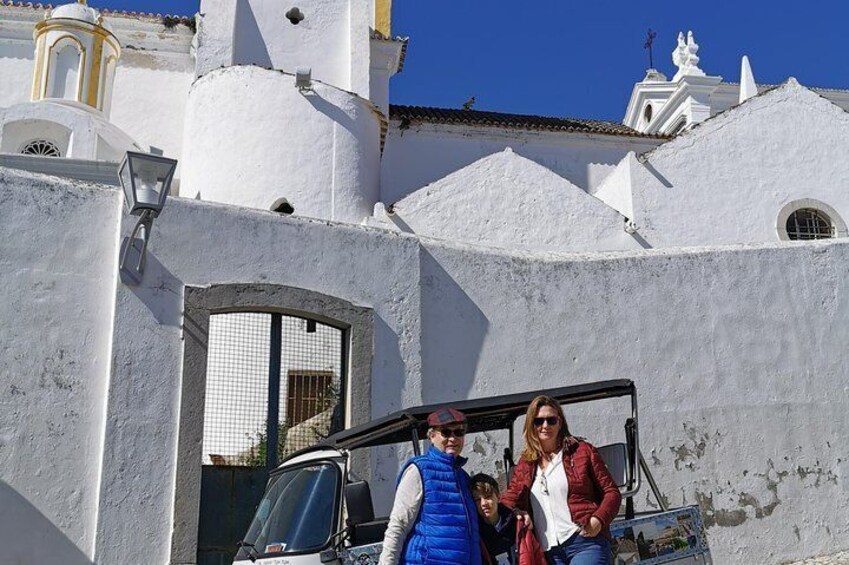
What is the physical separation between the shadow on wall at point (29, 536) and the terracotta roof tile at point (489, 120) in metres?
14.0

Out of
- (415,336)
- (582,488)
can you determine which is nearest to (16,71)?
(415,336)

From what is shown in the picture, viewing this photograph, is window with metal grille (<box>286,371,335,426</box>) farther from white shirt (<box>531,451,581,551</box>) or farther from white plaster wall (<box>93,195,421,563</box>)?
white shirt (<box>531,451,581,551</box>)

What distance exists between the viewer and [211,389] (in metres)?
9.52

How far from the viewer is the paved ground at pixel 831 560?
10.0 meters

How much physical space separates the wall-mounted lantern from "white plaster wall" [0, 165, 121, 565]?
0.70 m

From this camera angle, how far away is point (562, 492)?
5434 mm

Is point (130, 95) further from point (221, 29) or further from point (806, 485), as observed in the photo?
point (806, 485)

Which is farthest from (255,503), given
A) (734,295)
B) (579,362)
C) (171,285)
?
(734,295)

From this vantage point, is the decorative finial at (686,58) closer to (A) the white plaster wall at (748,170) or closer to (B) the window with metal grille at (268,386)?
(A) the white plaster wall at (748,170)

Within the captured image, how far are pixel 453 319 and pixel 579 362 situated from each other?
138 centimetres

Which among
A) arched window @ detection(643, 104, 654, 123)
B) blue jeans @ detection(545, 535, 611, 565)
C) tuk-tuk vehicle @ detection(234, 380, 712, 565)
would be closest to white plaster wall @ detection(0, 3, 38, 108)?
arched window @ detection(643, 104, 654, 123)

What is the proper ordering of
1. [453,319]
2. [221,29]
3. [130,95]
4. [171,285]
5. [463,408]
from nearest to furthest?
[463,408]
[171,285]
[453,319]
[221,29]
[130,95]

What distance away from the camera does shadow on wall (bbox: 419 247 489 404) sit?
33.4ft

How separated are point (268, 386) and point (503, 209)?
7143 millimetres
